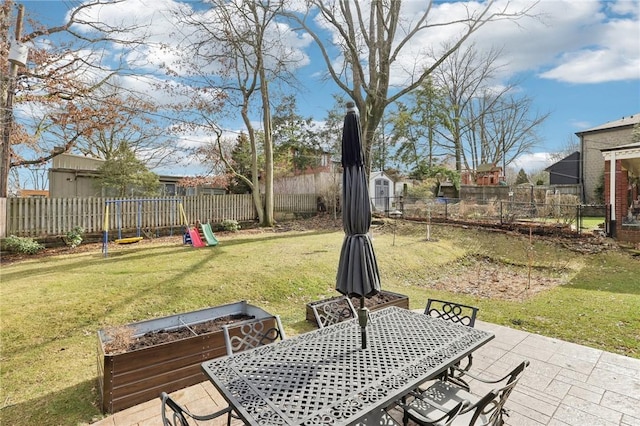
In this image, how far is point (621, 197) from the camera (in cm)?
1098

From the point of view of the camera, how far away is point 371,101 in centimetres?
1271

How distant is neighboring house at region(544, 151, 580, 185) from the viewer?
26.5 meters

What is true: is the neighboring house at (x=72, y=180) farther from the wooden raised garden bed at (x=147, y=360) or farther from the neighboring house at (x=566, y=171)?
the neighboring house at (x=566, y=171)

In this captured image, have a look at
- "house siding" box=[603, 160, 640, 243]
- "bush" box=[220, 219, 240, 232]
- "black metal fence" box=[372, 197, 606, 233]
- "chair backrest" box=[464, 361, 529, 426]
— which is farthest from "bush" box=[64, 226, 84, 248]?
"house siding" box=[603, 160, 640, 243]

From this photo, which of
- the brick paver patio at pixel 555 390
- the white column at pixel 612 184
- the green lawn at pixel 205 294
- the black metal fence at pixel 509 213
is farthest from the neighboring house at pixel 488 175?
the brick paver patio at pixel 555 390

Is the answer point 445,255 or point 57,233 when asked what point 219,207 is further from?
point 445,255

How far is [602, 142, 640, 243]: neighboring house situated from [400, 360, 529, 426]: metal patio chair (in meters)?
12.3

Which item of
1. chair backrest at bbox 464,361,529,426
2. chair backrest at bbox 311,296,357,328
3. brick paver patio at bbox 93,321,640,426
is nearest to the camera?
chair backrest at bbox 464,361,529,426

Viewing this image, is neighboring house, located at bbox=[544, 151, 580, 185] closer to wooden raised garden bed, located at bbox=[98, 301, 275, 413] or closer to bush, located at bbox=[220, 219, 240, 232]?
bush, located at bbox=[220, 219, 240, 232]

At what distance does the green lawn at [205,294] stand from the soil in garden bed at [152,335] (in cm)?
50

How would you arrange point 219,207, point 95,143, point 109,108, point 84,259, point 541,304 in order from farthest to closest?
point 95,143 < point 219,207 < point 109,108 < point 84,259 < point 541,304

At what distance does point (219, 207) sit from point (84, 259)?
6.33m

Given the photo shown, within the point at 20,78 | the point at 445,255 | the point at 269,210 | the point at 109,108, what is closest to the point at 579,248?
the point at 445,255

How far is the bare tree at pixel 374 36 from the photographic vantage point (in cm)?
1180
